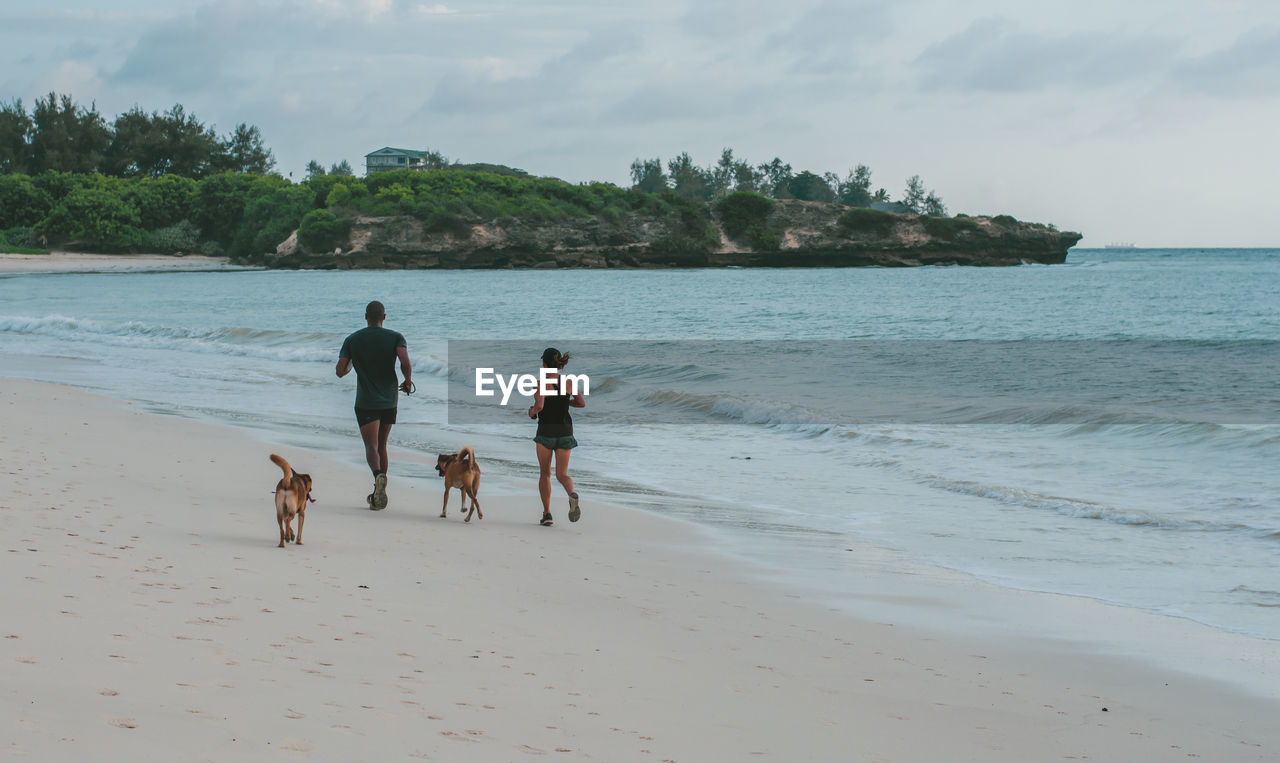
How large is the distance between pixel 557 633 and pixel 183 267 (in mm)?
91080

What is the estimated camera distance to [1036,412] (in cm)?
1575

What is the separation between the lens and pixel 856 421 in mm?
15531

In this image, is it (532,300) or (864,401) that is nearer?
(864,401)

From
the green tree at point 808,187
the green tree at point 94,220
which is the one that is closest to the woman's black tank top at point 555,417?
the green tree at point 94,220

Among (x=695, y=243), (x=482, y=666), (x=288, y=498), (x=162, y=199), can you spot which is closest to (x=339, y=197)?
(x=162, y=199)

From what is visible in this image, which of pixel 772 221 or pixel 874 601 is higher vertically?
pixel 772 221

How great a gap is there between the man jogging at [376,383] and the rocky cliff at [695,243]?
8557cm

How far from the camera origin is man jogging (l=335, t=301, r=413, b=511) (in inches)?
343

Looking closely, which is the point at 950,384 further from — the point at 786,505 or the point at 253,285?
the point at 253,285

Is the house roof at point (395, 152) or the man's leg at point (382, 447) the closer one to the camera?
the man's leg at point (382, 447)

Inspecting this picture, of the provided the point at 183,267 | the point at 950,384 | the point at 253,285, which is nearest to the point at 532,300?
the point at 253,285

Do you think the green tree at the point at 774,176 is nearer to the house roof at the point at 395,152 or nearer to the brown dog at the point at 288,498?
the house roof at the point at 395,152

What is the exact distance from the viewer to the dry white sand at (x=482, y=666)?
367 centimetres

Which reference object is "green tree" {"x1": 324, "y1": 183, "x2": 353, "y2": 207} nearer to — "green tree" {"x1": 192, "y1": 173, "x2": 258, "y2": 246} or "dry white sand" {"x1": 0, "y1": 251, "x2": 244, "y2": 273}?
"green tree" {"x1": 192, "y1": 173, "x2": 258, "y2": 246}
